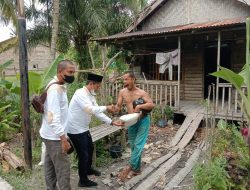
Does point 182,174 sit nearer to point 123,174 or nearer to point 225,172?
point 123,174

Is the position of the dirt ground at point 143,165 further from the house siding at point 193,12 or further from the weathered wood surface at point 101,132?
the house siding at point 193,12

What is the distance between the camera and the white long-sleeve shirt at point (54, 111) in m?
3.58

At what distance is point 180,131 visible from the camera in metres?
8.35

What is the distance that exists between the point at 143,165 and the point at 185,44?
751cm

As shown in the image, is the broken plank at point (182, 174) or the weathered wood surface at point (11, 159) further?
the weathered wood surface at point (11, 159)

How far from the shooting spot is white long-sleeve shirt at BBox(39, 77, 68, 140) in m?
3.58

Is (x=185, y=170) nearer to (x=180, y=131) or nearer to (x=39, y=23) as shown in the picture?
(x=180, y=131)

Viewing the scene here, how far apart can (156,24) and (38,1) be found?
745 centimetres

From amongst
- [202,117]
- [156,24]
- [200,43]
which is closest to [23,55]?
[202,117]

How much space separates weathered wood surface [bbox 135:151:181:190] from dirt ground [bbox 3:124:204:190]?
3.5 inches

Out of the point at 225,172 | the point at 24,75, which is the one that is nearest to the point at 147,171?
the point at 225,172

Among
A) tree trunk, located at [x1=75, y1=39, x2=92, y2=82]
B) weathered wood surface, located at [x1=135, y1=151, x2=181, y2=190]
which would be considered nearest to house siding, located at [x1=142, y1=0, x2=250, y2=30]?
tree trunk, located at [x1=75, y1=39, x2=92, y2=82]

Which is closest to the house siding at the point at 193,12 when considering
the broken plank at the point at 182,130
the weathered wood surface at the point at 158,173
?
the broken plank at the point at 182,130

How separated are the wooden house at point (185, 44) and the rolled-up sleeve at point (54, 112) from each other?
265 inches
